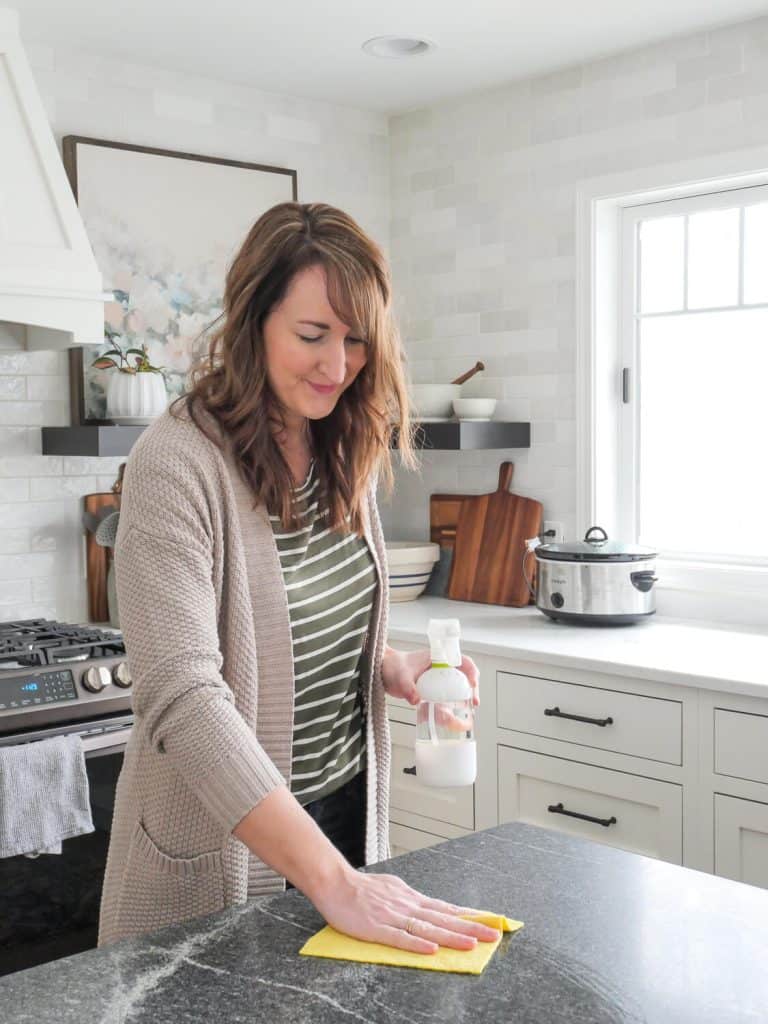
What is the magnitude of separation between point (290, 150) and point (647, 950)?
3.18 meters

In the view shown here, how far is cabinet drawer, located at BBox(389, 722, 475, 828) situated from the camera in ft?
10.2

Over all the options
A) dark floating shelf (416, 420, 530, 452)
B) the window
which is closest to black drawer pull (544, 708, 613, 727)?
the window

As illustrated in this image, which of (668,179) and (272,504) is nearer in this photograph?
(272,504)

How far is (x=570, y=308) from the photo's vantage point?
3.56 metres

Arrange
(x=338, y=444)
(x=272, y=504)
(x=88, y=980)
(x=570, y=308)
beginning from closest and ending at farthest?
(x=88, y=980) < (x=272, y=504) < (x=338, y=444) < (x=570, y=308)

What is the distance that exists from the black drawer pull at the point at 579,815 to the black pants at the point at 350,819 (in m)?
1.24

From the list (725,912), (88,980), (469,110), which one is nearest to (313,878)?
(88,980)

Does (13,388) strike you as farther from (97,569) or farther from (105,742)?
(105,742)

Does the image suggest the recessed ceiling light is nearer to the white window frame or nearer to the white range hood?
the white window frame

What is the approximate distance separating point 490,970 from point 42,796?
1.52 m

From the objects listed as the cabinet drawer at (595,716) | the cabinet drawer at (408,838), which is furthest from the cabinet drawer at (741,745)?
the cabinet drawer at (408,838)

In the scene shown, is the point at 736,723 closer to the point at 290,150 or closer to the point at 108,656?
the point at 108,656

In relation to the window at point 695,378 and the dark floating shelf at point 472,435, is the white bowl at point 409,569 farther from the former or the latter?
the window at point 695,378

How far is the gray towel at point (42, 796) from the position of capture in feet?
7.64
